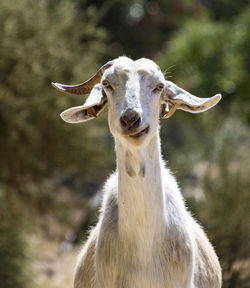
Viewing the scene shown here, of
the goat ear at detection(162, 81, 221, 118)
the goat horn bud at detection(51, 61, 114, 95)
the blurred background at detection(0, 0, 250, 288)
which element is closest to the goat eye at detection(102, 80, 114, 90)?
the goat ear at detection(162, 81, 221, 118)

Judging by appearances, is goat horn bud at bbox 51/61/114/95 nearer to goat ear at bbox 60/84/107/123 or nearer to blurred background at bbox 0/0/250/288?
goat ear at bbox 60/84/107/123

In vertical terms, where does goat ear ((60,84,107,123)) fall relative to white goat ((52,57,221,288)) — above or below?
above

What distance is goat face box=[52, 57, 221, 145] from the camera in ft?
22.1

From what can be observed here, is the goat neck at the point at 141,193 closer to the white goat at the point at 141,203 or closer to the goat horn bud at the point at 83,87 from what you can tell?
the white goat at the point at 141,203

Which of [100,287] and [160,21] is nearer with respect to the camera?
[100,287]

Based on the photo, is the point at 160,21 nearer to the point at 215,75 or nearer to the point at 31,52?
the point at 215,75

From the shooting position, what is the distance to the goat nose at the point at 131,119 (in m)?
6.63

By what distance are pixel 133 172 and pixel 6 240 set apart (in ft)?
25.7

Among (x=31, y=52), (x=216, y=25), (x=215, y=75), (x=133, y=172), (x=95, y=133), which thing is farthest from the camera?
(x=216, y=25)

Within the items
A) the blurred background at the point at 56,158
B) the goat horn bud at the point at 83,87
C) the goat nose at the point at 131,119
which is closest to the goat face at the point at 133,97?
the goat nose at the point at 131,119

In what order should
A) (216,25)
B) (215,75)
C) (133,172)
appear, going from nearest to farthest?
(133,172), (215,75), (216,25)

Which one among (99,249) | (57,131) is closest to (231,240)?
(99,249)

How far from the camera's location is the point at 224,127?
57.8 ft

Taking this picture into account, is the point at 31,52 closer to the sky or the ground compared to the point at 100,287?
closer to the sky
